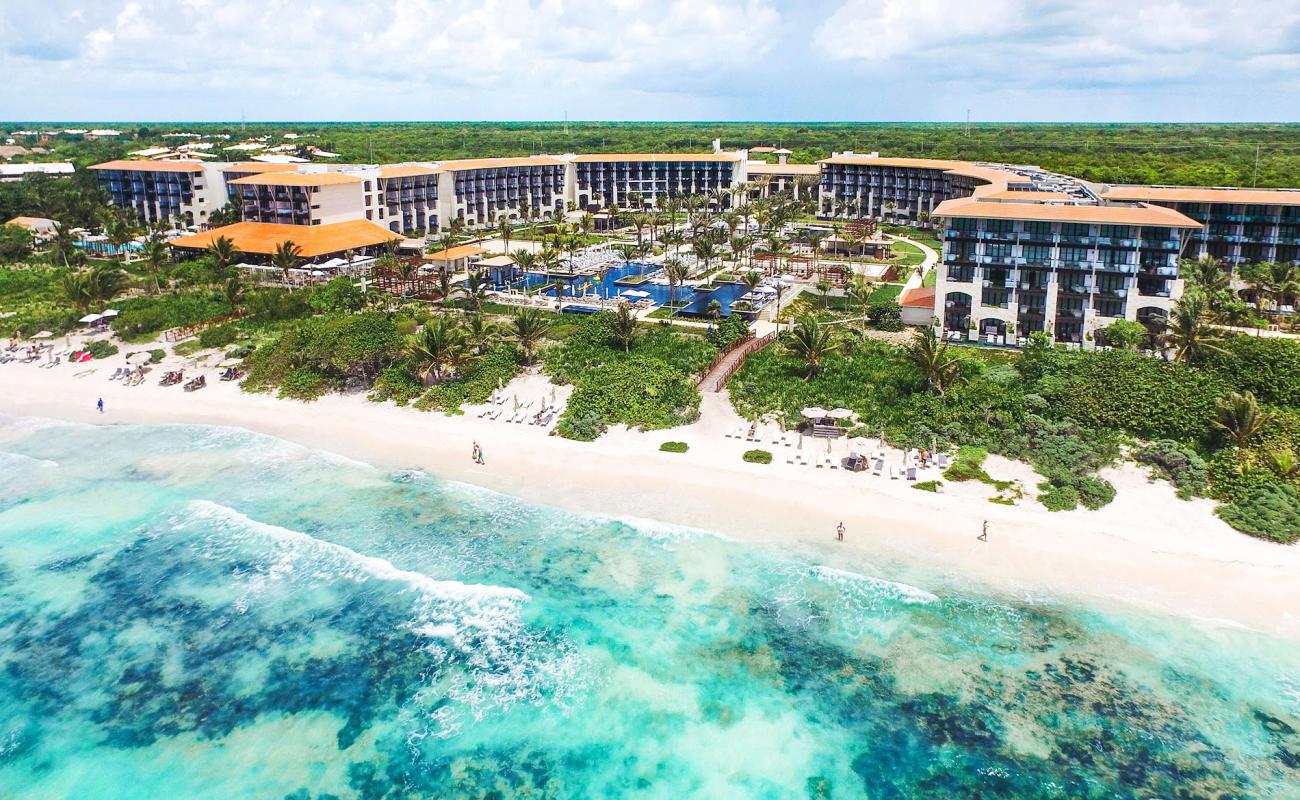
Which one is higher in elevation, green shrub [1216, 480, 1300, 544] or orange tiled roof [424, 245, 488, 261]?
orange tiled roof [424, 245, 488, 261]

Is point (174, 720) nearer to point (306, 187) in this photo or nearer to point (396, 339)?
point (396, 339)

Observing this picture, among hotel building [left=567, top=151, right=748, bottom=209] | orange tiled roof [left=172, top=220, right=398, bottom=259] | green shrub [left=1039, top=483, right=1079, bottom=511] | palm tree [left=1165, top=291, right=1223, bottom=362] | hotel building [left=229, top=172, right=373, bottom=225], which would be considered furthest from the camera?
hotel building [left=567, top=151, right=748, bottom=209]

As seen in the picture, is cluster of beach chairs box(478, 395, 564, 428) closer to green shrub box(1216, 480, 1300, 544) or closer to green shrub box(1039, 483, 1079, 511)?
green shrub box(1039, 483, 1079, 511)

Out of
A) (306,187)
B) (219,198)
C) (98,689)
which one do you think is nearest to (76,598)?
(98,689)

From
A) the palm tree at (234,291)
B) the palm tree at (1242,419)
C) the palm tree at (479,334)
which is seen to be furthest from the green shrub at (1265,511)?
the palm tree at (234,291)

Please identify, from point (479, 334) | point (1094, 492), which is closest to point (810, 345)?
point (1094, 492)

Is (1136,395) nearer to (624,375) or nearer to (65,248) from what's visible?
(624,375)

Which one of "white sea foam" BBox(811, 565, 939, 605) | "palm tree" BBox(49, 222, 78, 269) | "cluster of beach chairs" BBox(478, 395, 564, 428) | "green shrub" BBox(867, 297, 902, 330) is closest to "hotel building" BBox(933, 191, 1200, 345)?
"green shrub" BBox(867, 297, 902, 330)
